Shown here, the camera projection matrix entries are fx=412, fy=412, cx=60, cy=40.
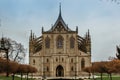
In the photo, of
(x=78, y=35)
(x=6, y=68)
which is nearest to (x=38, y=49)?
(x=78, y=35)

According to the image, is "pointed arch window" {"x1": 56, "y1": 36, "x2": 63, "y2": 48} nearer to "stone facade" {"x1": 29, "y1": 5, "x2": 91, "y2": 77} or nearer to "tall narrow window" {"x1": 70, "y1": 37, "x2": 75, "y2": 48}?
"stone facade" {"x1": 29, "y1": 5, "x2": 91, "y2": 77}

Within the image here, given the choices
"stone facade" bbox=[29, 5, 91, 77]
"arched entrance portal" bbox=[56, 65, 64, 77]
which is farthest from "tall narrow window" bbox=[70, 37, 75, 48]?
"arched entrance portal" bbox=[56, 65, 64, 77]

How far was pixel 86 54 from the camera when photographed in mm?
114688

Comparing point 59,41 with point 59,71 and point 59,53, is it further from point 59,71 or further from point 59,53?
point 59,71

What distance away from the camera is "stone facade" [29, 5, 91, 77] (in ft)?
374

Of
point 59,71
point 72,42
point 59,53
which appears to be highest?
point 72,42

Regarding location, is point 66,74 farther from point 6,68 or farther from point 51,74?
point 6,68

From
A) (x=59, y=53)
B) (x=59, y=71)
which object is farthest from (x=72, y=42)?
(x=59, y=71)

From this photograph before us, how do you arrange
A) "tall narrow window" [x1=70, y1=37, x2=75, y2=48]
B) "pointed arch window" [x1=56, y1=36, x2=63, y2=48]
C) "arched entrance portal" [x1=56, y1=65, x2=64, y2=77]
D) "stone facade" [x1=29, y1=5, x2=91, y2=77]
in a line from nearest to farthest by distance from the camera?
1. "stone facade" [x1=29, y1=5, x2=91, y2=77]
2. "arched entrance portal" [x1=56, y1=65, x2=64, y2=77]
3. "tall narrow window" [x1=70, y1=37, x2=75, y2=48]
4. "pointed arch window" [x1=56, y1=36, x2=63, y2=48]

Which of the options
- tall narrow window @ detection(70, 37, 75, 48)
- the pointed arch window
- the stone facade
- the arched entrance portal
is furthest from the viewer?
the pointed arch window

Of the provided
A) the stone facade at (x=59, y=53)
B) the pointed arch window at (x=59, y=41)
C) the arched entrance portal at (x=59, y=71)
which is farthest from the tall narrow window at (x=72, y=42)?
the arched entrance portal at (x=59, y=71)

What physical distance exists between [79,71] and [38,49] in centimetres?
1386

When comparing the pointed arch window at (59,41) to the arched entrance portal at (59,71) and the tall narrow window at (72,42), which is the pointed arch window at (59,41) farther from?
the arched entrance portal at (59,71)

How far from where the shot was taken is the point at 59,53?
11488cm
